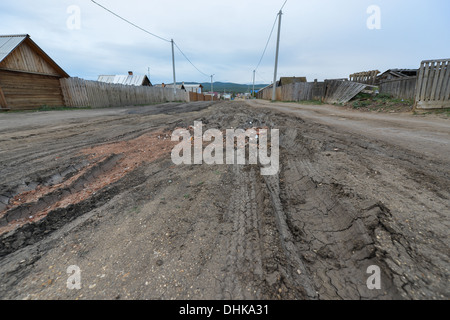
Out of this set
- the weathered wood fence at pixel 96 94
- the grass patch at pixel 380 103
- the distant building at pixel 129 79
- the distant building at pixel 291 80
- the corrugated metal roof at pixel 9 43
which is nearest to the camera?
the grass patch at pixel 380 103

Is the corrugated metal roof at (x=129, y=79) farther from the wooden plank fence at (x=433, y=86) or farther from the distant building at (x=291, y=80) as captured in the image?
the wooden plank fence at (x=433, y=86)

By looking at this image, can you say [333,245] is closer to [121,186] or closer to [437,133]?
[121,186]

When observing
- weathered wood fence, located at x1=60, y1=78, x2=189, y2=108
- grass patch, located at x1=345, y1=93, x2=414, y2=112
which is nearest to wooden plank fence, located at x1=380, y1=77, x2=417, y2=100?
grass patch, located at x1=345, y1=93, x2=414, y2=112

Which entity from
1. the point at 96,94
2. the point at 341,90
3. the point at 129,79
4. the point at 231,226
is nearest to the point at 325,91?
the point at 341,90

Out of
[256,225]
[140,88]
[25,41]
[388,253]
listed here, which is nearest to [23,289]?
[256,225]

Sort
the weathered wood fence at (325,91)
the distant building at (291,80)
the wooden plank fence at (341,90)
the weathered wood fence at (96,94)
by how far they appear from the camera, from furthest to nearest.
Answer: the distant building at (291,80), the weathered wood fence at (96,94), the weathered wood fence at (325,91), the wooden plank fence at (341,90)

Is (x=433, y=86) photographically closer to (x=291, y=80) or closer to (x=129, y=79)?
(x=291, y=80)

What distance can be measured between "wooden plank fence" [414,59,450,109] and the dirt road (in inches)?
244

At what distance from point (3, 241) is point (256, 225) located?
263 centimetres

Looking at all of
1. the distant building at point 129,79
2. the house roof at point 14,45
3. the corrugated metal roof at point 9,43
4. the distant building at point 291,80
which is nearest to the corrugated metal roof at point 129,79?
the distant building at point 129,79

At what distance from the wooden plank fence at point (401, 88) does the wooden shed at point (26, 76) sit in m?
22.0

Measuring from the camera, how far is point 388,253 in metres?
1.58

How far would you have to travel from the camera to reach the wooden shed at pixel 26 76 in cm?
1166

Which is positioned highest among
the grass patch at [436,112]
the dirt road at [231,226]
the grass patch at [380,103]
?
the grass patch at [380,103]
